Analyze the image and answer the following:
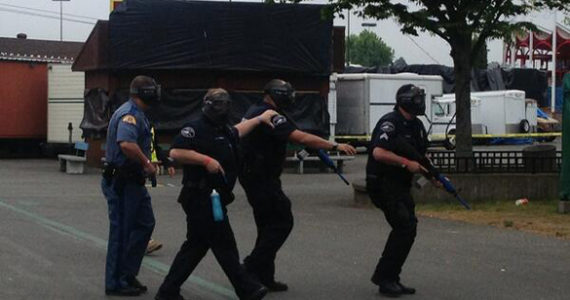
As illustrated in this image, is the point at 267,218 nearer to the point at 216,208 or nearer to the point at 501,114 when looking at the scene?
the point at 216,208

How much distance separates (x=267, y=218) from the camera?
8.53 meters

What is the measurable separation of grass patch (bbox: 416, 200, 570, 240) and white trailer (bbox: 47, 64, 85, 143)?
16.6m

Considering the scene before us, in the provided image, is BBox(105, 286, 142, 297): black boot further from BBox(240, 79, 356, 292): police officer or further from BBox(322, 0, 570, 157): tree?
BBox(322, 0, 570, 157): tree

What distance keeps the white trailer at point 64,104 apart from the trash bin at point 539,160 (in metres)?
16.7

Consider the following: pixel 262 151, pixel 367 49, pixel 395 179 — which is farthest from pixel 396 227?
pixel 367 49

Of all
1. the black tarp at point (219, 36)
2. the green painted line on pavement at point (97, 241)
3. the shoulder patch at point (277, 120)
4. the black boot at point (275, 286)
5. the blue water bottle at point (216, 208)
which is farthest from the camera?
the black tarp at point (219, 36)

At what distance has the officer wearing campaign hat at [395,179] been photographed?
845 centimetres

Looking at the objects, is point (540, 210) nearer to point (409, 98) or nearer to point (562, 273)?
point (562, 273)

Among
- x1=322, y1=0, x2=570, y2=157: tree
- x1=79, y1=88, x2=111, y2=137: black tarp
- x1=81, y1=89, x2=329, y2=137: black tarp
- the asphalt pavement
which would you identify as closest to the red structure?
x1=81, y1=89, x2=329, y2=137: black tarp

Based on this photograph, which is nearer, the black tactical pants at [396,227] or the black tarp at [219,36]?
the black tactical pants at [396,227]

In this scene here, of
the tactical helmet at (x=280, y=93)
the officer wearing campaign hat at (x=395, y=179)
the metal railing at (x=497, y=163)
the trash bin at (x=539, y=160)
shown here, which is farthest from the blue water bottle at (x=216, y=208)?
the trash bin at (x=539, y=160)

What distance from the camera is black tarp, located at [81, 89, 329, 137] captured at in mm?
26342

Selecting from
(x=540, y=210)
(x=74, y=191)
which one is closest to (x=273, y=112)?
(x=540, y=210)

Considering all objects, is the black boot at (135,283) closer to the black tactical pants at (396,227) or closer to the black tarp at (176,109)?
the black tactical pants at (396,227)
